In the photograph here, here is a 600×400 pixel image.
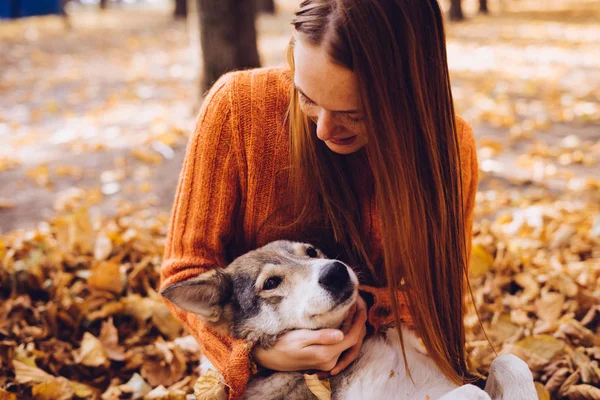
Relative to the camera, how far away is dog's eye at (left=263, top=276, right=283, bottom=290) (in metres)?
2.71

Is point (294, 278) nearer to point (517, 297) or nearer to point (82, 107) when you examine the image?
point (517, 297)

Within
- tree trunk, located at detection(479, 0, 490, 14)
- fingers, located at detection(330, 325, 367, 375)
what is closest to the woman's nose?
fingers, located at detection(330, 325, 367, 375)

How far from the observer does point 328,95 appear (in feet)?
7.17

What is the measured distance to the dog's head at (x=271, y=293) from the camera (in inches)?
97.6

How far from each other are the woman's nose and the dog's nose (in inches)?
24.1

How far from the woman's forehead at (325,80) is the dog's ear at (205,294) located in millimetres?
1029

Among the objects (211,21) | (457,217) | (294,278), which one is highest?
(211,21)

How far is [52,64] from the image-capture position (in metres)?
12.9

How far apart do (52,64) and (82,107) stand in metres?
4.70

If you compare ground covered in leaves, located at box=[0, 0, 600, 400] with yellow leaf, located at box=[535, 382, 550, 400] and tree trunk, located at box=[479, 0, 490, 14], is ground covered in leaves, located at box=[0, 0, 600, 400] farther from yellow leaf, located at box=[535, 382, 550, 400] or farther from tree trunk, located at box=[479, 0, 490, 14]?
tree trunk, located at box=[479, 0, 490, 14]

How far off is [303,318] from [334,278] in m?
0.28

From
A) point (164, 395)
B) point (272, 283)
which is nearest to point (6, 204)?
point (164, 395)

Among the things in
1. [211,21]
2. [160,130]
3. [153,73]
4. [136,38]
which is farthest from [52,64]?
[211,21]

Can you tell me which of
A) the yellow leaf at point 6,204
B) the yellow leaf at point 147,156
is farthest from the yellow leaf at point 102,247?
the yellow leaf at point 147,156
